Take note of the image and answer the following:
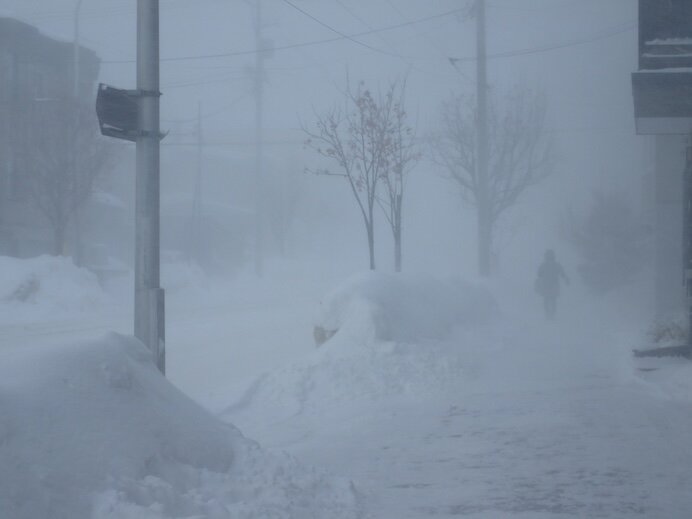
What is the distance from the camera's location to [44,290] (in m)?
27.6

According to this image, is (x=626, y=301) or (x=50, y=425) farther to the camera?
(x=626, y=301)

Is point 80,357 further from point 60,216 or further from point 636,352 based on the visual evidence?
point 60,216

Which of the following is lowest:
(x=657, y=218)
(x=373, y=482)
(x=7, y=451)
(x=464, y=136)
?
(x=373, y=482)

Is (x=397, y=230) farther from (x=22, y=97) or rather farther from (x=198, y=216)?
(x=198, y=216)

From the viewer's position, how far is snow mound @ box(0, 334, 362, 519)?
4.77m

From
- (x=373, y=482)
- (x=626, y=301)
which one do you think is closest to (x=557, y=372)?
(x=373, y=482)

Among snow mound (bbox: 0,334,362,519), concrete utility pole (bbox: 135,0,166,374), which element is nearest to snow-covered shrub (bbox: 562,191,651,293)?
concrete utility pole (bbox: 135,0,166,374)

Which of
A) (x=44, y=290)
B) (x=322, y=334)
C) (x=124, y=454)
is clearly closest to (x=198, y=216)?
(x=44, y=290)

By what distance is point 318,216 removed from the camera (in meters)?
74.4

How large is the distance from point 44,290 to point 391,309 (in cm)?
1681

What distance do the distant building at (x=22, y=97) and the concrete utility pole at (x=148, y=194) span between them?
87.0 ft

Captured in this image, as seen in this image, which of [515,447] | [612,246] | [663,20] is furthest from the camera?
[612,246]

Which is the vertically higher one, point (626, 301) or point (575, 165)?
point (575, 165)

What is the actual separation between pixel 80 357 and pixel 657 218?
16720 mm
